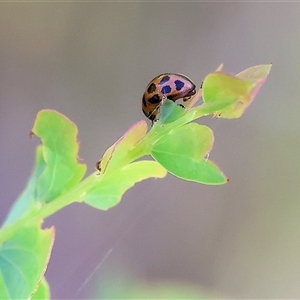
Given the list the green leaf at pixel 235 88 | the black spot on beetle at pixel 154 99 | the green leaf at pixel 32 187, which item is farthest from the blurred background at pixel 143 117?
the green leaf at pixel 235 88

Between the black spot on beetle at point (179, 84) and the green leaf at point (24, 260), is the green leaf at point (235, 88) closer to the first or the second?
the green leaf at point (24, 260)

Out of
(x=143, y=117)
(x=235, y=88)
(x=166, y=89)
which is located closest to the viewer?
(x=235, y=88)

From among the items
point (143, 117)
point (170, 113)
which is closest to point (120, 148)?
point (170, 113)

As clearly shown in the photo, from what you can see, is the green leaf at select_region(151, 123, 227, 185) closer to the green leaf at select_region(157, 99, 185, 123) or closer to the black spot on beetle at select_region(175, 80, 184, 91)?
the green leaf at select_region(157, 99, 185, 123)

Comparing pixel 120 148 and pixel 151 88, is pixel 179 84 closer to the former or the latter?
pixel 151 88

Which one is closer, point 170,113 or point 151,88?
point 170,113

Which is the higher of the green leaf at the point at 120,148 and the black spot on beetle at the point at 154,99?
the black spot on beetle at the point at 154,99
